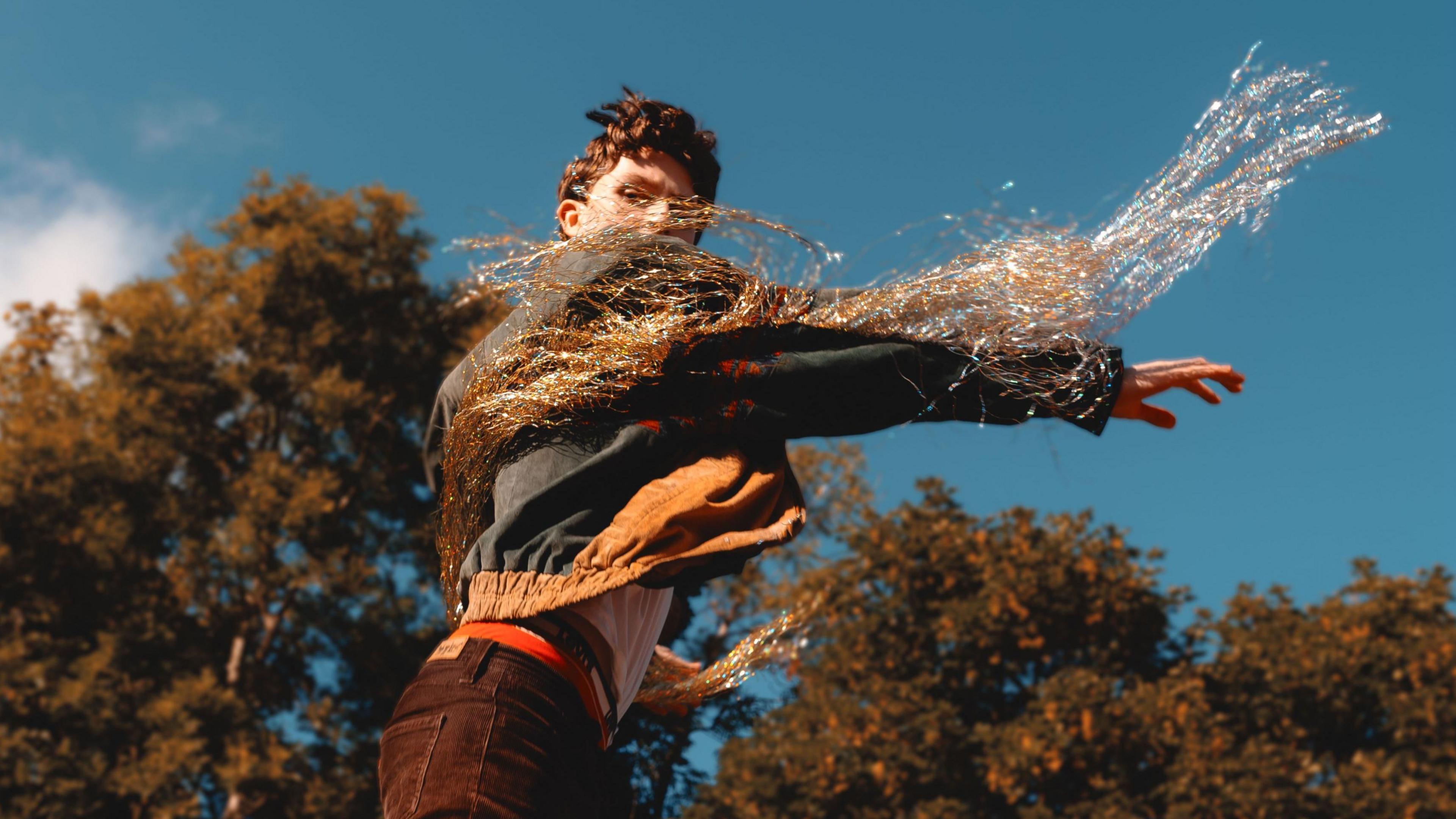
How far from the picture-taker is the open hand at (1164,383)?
2043mm

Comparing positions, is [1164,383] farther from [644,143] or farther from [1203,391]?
[644,143]

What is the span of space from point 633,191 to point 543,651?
885 millimetres

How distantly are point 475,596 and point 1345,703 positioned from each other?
33.5ft

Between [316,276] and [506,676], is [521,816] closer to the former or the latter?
[506,676]

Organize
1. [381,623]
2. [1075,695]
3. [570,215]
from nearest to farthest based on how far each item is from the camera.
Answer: [570,215]
[1075,695]
[381,623]

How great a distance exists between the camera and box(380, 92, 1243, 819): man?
1742mm

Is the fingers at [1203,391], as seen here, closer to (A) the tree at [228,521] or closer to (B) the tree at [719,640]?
(B) the tree at [719,640]

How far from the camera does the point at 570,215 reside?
7.84 feet

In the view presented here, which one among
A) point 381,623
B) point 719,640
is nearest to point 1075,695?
point 719,640

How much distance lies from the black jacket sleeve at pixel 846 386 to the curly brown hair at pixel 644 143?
429 millimetres

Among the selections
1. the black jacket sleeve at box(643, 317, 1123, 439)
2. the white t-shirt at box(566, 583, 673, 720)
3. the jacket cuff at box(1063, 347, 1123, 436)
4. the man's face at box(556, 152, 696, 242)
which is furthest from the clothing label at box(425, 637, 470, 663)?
the jacket cuff at box(1063, 347, 1123, 436)

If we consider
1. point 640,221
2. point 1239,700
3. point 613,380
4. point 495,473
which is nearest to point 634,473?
point 613,380

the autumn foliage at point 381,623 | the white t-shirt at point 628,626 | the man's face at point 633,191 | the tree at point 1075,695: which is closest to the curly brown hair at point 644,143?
the man's face at point 633,191

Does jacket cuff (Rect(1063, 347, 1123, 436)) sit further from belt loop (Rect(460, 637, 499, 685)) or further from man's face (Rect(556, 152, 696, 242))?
belt loop (Rect(460, 637, 499, 685))
